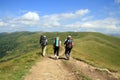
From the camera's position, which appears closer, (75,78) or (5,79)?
(5,79)

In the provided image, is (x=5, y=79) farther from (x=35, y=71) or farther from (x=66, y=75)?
(x=66, y=75)

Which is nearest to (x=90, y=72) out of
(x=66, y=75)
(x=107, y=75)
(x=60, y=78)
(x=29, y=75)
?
(x=107, y=75)

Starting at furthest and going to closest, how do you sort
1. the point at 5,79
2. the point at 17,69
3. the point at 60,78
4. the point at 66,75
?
1. the point at 17,69
2. the point at 66,75
3. the point at 60,78
4. the point at 5,79

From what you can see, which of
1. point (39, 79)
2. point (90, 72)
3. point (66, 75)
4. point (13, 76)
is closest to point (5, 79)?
point (13, 76)

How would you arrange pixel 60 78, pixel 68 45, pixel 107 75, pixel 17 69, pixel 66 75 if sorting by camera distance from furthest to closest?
pixel 68 45, pixel 107 75, pixel 17 69, pixel 66 75, pixel 60 78

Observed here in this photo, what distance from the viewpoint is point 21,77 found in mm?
18453

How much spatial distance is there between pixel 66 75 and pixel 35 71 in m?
3.16

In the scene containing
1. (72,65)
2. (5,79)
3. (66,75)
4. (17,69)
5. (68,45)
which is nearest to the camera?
(5,79)

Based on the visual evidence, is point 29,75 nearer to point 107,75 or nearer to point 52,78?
point 52,78

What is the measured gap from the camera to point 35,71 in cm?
2112

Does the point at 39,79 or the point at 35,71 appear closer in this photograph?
the point at 39,79

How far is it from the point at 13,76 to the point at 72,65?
29.2ft

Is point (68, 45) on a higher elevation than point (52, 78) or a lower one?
higher

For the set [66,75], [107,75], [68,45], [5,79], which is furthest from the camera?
[68,45]
